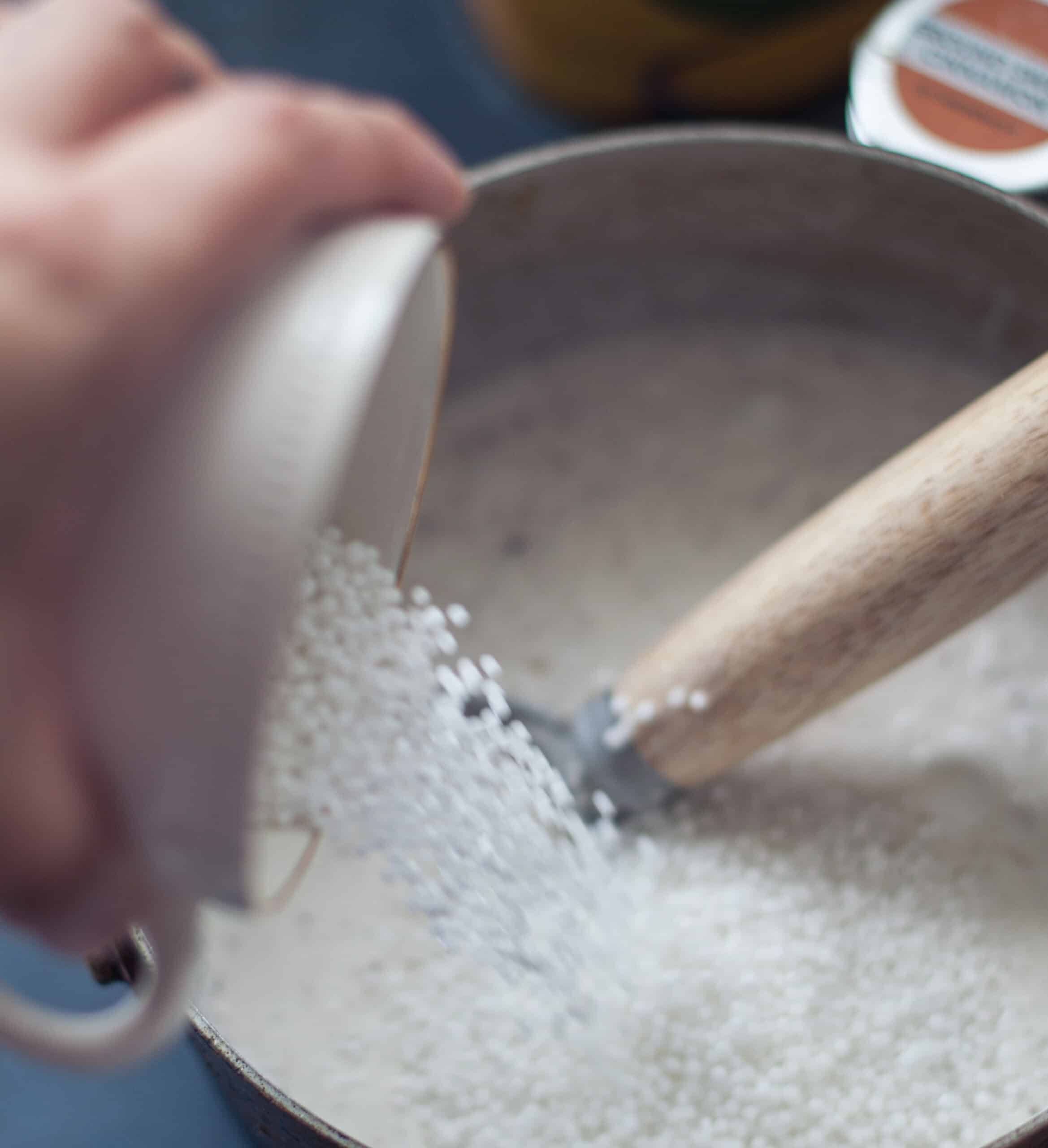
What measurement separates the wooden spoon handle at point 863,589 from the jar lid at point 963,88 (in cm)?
22

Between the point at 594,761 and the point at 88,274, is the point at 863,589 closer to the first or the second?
the point at 594,761

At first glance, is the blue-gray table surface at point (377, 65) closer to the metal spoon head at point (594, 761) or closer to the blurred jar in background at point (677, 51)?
the blurred jar in background at point (677, 51)

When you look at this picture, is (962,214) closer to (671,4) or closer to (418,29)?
(671,4)

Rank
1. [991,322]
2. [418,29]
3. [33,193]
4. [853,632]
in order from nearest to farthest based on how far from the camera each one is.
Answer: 1. [33,193]
2. [853,632]
3. [991,322]
4. [418,29]

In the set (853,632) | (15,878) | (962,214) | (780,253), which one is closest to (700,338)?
(780,253)

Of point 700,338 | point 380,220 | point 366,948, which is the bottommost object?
point 366,948

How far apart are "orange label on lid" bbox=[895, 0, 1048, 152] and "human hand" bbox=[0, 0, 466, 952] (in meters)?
0.44

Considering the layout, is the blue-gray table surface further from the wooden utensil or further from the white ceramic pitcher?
the white ceramic pitcher

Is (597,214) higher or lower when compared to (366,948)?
higher

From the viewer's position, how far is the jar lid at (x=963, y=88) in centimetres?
64

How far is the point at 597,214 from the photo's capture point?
64 cm

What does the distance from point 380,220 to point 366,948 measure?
0.35 meters

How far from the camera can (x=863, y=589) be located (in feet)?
1.55

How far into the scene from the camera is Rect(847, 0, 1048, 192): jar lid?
0.64 m
